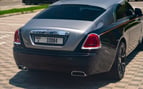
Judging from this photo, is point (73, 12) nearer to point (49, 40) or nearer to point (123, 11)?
point (49, 40)

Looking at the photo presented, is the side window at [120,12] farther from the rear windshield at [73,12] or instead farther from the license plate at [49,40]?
the license plate at [49,40]

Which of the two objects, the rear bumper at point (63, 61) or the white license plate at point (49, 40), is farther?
the white license plate at point (49, 40)

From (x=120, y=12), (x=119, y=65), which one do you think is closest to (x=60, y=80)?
(x=119, y=65)

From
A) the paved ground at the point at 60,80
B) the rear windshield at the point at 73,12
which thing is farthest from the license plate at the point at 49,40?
the paved ground at the point at 60,80

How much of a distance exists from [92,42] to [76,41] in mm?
273

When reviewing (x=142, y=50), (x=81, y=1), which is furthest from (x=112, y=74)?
(x=142, y=50)

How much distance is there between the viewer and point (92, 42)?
4805 millimetres

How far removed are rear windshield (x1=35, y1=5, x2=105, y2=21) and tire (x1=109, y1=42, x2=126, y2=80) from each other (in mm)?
846

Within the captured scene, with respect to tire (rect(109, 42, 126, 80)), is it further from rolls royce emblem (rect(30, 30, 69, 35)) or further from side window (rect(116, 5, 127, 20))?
rolls royce emblem (rect(30, 30, 69, 35))

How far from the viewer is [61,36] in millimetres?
4840

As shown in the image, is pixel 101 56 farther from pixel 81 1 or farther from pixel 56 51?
pixel 81 1

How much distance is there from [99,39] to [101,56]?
0.30m

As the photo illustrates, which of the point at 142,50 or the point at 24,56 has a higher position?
the point at 24,56

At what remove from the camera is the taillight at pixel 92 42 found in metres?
4.78
